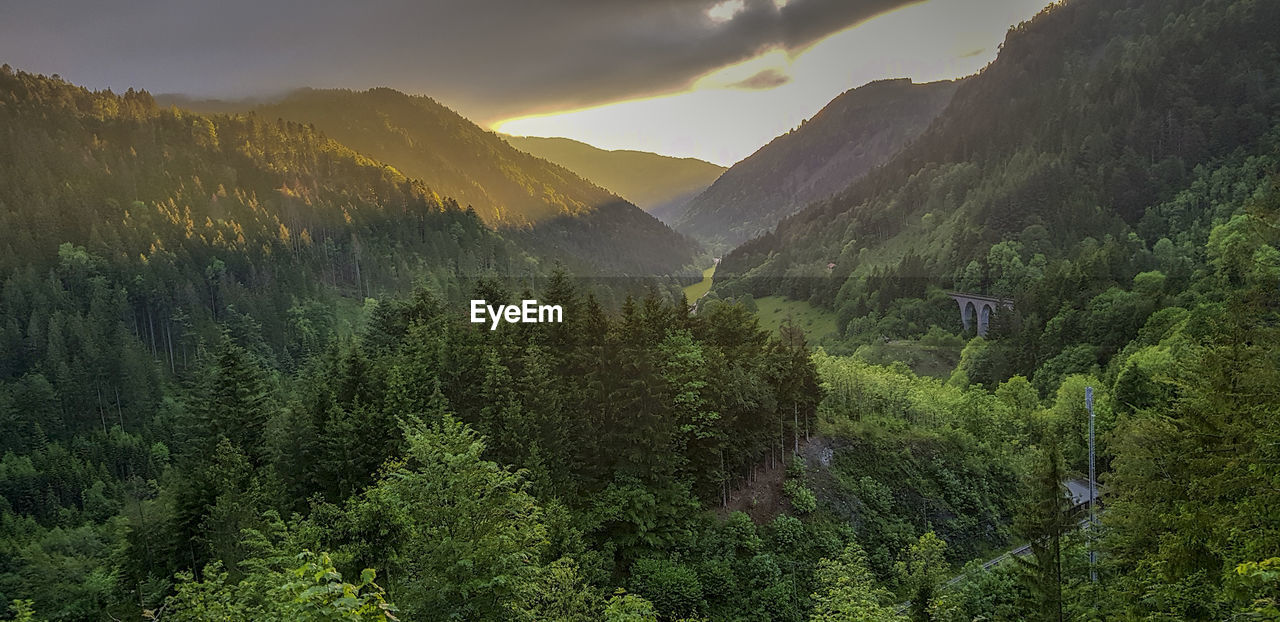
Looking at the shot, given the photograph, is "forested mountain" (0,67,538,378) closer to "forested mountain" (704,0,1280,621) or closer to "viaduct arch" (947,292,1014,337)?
"forested mountain" (704,0,1280,621)

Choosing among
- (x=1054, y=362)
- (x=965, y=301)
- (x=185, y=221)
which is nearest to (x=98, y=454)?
(x=185, y=221)

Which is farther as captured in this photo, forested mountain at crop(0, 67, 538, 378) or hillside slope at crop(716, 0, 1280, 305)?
hillside slope at crop(716, 0, 1280, 305)

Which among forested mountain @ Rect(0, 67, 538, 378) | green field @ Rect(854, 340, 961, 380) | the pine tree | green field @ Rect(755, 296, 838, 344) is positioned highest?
forested mountain @ Rect(0, 67, 538, 378)

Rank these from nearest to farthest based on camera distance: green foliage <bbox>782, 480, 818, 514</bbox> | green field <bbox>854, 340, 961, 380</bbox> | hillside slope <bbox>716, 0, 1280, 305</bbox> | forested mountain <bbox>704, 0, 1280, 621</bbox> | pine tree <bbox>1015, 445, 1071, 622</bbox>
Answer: forested mountain <bbox>704, 0, 1280, 621</bbox>, pine tree <bbox>1015, 445, 1071, 622</bbox>, green foliage <bbox>782, 480, 818, 514</bbox>, green field <bbox>854, 340, 961, 380</bbox>, hillside slope <bbox>716, 0, 1280, 305</bbox>

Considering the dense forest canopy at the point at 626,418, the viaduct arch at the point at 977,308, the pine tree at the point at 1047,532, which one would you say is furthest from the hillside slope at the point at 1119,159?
the pine tree at the point at 1047,532

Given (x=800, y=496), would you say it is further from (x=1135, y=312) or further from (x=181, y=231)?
(x=181, y=231)

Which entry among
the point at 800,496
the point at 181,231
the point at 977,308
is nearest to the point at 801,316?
the point at 977,308

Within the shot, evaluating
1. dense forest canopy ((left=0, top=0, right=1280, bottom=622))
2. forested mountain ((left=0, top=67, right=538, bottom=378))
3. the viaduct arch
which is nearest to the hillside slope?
dense forest canopy ((left=0, top=0, right=1280, bottom=622))
